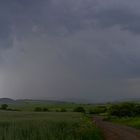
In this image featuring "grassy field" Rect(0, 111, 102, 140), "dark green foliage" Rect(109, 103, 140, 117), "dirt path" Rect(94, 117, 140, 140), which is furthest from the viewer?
"dark green foliage" Rect(109, 103, 140, 117)

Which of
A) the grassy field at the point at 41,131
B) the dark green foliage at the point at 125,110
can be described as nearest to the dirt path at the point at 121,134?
the grassy field at the point at 41,131

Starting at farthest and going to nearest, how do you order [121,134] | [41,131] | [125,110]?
[125,110], [121,134], [41,131]

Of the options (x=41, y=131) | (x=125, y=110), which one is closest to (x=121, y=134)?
(x=41, y=131)

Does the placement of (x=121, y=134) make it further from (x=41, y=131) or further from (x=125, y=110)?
(x=125, y=110)

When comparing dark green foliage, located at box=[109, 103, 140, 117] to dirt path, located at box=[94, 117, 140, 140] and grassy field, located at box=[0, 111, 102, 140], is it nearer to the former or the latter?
dirt path, located at box=[94, 117, 140, 140]

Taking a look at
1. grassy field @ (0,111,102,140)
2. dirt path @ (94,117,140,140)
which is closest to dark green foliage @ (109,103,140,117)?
dirt path @ (94,117,140,140)

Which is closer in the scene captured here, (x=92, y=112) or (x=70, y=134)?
(x=70, y=134)

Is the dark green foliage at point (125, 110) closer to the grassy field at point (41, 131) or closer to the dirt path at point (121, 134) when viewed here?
the dirt path at point (121, 134)

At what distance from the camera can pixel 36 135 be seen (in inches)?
1216

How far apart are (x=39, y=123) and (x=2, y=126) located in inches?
182

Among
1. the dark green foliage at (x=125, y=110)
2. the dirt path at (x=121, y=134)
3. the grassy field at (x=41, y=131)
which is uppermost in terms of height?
the dark green foliage at (x=125, y=110)

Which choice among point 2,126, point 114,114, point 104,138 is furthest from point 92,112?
point 2,126

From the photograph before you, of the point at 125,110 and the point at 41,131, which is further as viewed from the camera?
the point at 125,110

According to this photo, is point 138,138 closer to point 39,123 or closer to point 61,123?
point 61,123
